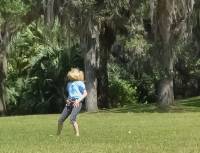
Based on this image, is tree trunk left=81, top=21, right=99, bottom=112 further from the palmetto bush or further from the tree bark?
the palmetto bush

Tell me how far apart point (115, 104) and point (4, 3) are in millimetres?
17859

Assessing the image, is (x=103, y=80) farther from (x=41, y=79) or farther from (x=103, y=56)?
(x=41, y=79)

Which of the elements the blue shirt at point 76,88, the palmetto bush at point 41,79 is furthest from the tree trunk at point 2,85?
the blue shirt at point 76,88

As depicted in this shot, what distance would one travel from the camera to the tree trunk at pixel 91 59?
30.9m

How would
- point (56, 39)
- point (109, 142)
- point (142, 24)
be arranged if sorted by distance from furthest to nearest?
point (56, 39) → point (142, 24) → point (109, 142)

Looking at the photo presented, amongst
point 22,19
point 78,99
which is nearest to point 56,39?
point 22,19

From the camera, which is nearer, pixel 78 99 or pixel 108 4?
pixel 78 99

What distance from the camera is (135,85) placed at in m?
50.0

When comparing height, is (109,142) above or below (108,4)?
below

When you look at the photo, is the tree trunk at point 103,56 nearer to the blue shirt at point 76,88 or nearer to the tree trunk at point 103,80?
the tree trunk at point 103,80

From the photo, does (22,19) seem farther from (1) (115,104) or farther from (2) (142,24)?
(1) (115,104)

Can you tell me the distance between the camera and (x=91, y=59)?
32.2 metres

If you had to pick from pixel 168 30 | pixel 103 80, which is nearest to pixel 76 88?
pixel 168 30

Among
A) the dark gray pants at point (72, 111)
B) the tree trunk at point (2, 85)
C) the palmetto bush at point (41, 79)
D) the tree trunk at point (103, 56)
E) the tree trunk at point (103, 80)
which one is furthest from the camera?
the palmetto bush at point (41, 79)
